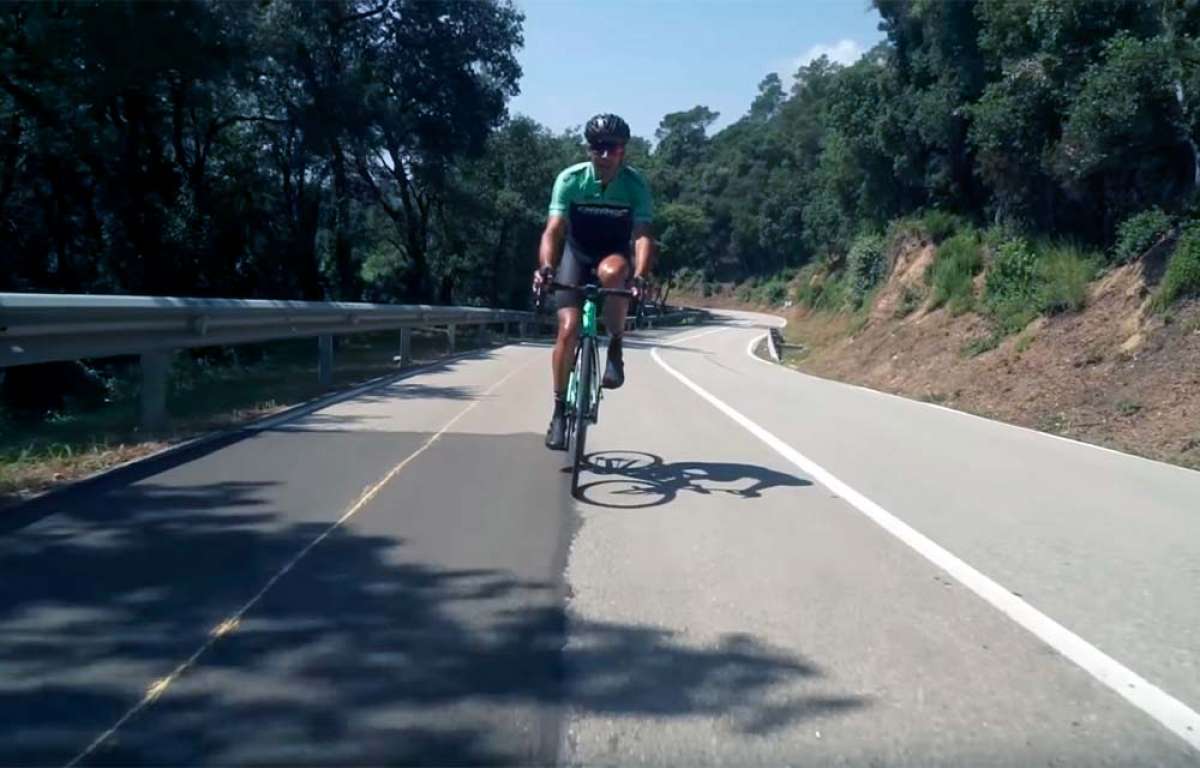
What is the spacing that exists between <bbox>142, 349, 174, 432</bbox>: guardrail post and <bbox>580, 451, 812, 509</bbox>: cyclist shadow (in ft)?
11.4

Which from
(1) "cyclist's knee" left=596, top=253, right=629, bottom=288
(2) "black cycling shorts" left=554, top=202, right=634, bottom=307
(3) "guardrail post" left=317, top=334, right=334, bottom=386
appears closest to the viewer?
(1) "cyclist's knee" left=596, top=253, right=629, bottom=288

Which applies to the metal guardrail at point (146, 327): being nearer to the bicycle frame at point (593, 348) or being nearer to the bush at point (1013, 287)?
the bicycle frame at point (593, 348)

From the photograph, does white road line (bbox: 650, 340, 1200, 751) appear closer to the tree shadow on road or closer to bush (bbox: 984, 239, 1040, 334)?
the tree shadow on road

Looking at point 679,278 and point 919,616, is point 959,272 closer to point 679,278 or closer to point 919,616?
point 919,616

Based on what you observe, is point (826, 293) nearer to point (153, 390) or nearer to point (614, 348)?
point (614, 348)

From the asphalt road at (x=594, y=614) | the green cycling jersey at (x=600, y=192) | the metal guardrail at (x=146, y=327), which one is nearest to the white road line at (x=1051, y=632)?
the asphalt road at (x=594, y=614)

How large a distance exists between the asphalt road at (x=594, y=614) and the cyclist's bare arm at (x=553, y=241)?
151cm

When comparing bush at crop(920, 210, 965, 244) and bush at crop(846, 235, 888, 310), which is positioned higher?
bush at crop(920, 210, 965, 244)

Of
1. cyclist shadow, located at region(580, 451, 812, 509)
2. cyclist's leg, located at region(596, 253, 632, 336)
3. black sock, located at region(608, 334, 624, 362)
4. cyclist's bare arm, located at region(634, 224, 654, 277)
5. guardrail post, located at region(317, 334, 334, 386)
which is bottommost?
cyclist shadow, located at region(580, 451, 812, 509)

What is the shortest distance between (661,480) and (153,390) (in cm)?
426

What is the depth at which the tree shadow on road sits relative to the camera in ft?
12.1

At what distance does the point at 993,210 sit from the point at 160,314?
19841 millimetres

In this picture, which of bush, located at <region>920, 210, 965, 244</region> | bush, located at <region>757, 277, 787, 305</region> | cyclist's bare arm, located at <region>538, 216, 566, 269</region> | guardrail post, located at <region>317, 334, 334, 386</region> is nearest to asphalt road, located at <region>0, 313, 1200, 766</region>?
cyclist's bare arm, located at <region>538, 216, 566, 269</region>

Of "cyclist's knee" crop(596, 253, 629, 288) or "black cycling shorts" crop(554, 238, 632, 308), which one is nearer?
"cyclist's knee" crop(596, 253, 629, 288)
